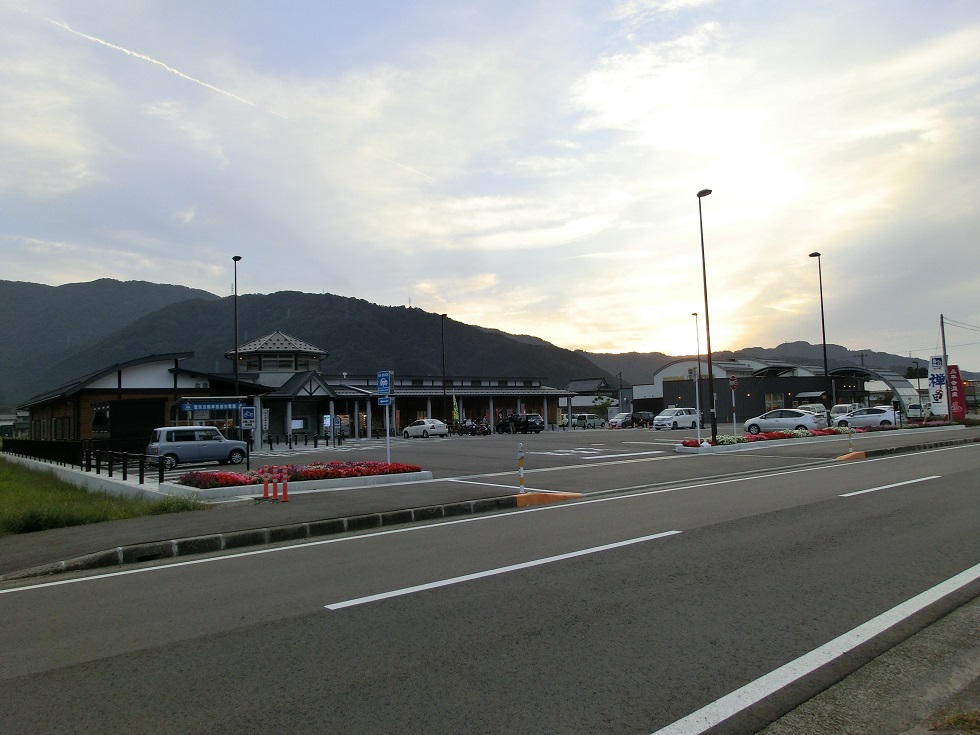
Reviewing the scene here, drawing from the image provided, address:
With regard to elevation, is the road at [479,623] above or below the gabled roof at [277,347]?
below

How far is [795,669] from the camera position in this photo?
14.5 feet

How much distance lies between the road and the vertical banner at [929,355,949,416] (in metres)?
39.6

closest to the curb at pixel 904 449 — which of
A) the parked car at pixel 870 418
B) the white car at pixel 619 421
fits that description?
the parked car at pixel 870 418

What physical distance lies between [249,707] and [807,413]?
41718 millimetres

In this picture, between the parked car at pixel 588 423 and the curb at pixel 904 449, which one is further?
the parked car at pixel 588 423

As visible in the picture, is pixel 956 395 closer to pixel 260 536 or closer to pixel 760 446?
pixel 760 446

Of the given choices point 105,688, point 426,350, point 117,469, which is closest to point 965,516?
point 105,688

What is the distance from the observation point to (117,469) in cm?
2359

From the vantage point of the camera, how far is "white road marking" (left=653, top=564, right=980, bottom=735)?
12.4ft

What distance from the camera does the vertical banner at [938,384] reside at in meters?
44.0

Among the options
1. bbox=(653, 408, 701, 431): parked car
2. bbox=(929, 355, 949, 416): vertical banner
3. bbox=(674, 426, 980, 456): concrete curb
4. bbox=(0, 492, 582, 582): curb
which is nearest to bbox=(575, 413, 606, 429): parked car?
bbox=(653, 408, 701, 431): parked car

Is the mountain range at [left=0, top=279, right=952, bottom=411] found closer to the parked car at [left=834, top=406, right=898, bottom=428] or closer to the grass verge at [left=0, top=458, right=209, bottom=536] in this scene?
the parked car at [left=834, top=406, right=898, bottom=428]

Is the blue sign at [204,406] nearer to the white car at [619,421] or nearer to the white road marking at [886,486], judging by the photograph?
the white road marking at [886,486]

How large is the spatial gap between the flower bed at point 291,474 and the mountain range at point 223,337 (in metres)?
129
